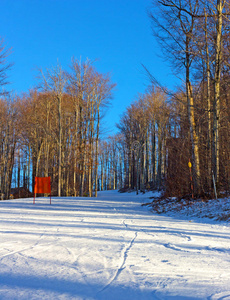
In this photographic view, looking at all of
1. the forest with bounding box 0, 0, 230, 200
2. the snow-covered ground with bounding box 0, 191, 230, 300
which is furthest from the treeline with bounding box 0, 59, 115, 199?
the snow-covered ground with bounding box 0, 191, 230, 300

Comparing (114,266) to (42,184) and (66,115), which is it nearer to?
(42,184)

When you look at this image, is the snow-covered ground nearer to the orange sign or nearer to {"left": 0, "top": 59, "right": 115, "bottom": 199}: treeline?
the orange sign

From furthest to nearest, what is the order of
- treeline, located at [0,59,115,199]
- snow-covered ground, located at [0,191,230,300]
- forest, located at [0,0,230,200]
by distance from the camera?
1. treeline, located at [0,59,115,199]
2. forest, located at [0,0,230,200]
3. snow-covered ground, located at [0,191,230,300]

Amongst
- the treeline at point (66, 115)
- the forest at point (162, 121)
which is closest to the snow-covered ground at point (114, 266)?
the forest at point (162, 121)

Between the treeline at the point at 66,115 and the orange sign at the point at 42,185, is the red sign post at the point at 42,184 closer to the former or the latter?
the orange sign at the point at 42,185

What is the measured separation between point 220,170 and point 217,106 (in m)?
2.62

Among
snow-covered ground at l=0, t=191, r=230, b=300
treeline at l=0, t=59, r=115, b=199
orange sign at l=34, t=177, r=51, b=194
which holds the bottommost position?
snow-covered ground at l=0, t=191, r=230, b=300

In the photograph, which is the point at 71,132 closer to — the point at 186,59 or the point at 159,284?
the point at 186,59

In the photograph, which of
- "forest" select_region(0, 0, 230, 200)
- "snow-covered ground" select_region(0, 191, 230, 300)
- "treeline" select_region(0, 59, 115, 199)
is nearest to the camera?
"snow-covered ground" select_region(0, 191, 230, 300)

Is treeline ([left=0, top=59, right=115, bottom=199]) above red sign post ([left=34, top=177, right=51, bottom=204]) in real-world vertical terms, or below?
above

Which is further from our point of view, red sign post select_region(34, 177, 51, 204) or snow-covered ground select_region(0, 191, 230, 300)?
red sign post select_region(34, 177, 51, 204)

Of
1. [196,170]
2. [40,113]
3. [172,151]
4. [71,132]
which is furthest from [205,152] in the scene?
[40,113]

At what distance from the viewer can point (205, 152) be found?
535 inches

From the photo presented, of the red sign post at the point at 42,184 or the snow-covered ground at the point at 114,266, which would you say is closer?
the snow-covered ground at the point at 114,266
